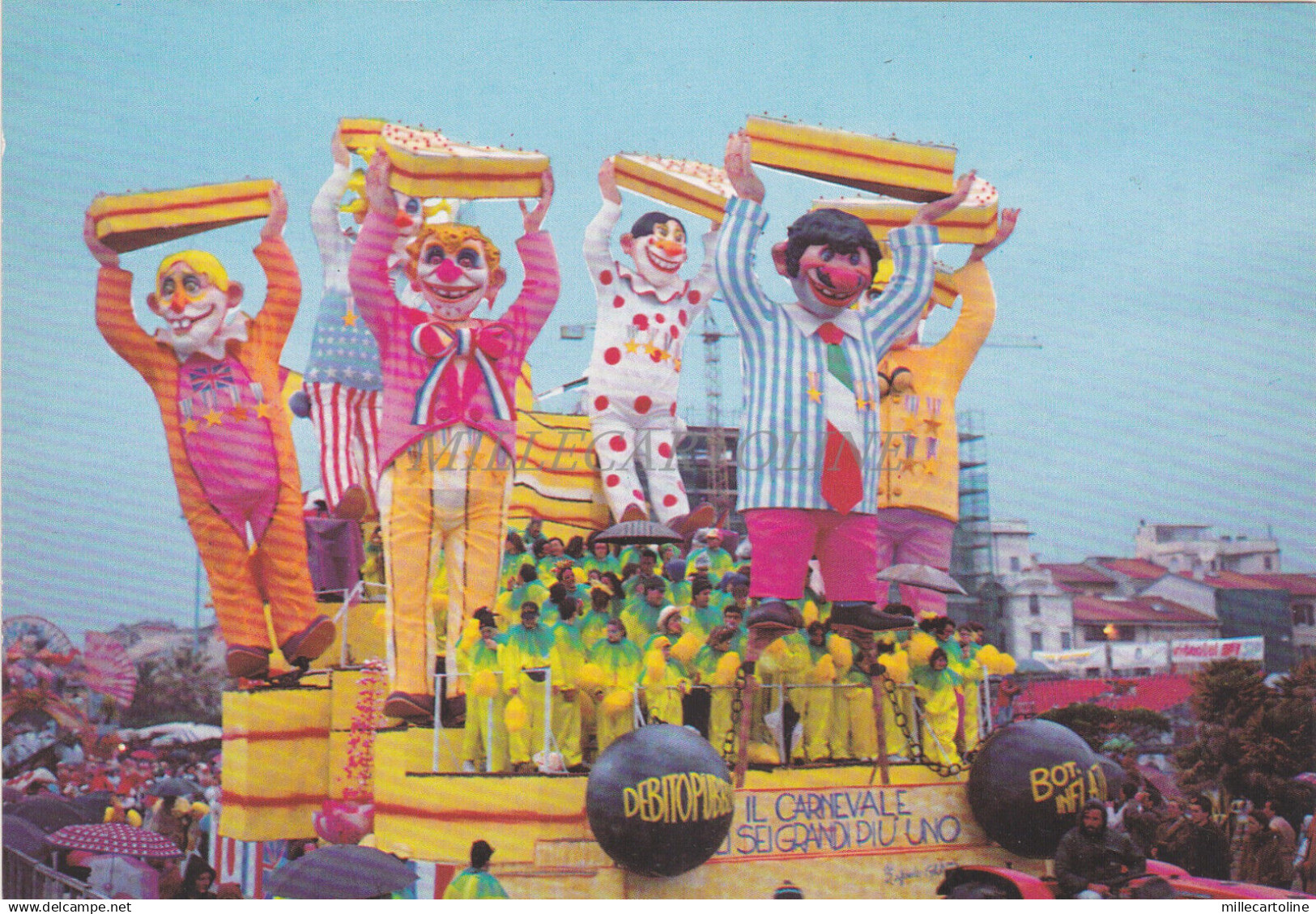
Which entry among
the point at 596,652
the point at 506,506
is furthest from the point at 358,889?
the point at 506,506

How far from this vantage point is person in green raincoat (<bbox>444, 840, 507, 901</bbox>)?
6.66m

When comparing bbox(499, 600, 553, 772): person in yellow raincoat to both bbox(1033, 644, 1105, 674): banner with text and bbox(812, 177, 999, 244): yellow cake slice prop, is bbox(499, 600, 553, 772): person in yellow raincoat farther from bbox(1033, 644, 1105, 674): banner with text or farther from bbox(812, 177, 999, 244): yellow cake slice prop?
bbox(1033, 644, 1105, 674): banner with text

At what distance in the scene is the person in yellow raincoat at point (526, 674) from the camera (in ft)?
24.1

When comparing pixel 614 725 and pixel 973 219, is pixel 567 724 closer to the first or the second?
pixel 614 725

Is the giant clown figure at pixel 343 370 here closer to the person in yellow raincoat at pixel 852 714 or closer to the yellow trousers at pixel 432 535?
the yellow trousers at pixel 432 535

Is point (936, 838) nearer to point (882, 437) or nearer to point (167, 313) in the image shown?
point (882, 437)

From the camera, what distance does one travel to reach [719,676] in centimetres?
756

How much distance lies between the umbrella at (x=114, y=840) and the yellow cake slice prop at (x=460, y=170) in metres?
3.95

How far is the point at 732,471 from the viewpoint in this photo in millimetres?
11961

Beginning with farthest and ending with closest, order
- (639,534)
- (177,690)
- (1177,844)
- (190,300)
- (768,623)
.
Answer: (177,690) < (639,534) < (190,300) < (1177,844) < (768,623)

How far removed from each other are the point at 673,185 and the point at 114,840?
17.5 feet

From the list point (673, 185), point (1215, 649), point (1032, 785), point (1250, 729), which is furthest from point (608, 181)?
point (1215, 649)

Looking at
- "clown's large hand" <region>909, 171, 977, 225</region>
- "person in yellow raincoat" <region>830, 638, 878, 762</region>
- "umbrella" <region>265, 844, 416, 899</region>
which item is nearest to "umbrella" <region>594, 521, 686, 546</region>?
"person in yellow raincoat" <region>830, 638, 878, 762</region>

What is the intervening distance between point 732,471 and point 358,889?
248 inches
